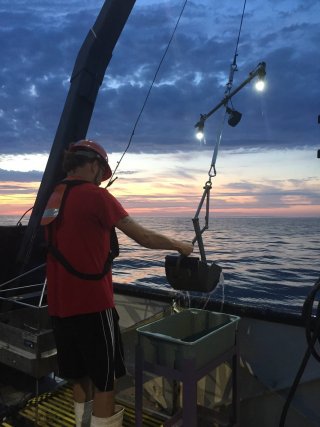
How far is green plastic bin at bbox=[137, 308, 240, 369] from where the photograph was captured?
2635 millimetres

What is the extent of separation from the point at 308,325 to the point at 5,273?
10.9ft

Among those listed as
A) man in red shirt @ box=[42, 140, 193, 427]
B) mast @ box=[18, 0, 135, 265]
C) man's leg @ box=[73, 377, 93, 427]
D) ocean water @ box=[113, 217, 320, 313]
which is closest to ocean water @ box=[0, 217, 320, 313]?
ocean water @ box=[113, 217, 320, 313]

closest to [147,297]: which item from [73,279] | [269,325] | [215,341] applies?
[269,325]

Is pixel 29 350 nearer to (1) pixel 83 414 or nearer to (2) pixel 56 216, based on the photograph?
(1) pixel 83 414

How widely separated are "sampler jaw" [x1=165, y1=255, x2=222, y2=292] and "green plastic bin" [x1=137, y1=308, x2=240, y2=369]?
13.8 inches

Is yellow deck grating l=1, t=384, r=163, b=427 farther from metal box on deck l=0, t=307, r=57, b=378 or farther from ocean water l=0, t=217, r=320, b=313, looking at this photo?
ocean water l=0, t=217, r=320, b=313

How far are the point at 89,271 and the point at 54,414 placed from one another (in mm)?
2102

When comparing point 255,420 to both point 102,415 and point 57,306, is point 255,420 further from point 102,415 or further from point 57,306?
point 57,306

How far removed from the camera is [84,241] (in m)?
2.53

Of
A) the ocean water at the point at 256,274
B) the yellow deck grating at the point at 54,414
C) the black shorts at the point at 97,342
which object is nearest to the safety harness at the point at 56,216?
the black shorts at the point at 97,342

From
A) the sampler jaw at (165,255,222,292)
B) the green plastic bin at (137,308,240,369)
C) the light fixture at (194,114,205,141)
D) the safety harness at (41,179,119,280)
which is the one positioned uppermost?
the light fixture at (194,114,205,141)

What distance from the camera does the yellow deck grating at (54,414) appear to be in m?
3.62

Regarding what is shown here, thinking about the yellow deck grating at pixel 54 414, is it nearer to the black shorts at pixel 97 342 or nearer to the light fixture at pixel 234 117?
the black shorts at pixel 97 342

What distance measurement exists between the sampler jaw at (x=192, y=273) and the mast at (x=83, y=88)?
2.02 metres
